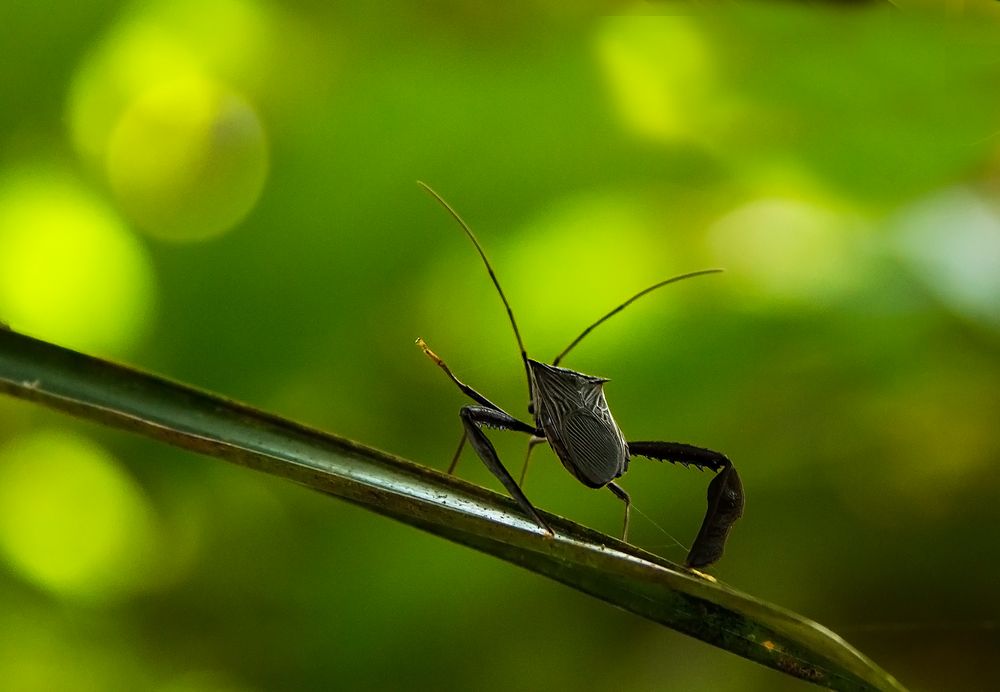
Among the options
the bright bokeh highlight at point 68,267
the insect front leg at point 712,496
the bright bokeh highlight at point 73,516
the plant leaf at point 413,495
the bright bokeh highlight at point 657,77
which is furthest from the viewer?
the bright bokeh highlight at point 657,77

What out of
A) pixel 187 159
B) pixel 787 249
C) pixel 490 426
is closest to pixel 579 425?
pixel 490 426

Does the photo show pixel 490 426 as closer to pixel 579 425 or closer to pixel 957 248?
pixel 579 425

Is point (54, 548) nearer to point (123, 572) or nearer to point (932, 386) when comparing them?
point (123, 572)

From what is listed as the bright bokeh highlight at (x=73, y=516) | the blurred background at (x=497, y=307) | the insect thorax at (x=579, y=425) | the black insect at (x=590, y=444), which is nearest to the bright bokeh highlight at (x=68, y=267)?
the blurred background at (x=497, y=307)

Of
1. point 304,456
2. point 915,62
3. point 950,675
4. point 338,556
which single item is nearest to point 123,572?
point 338,556

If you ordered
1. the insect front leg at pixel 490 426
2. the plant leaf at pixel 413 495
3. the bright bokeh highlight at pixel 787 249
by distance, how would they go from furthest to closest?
the bright bokeh highlight at pixel 787 249 → the insect front leg at pixel 490 426 → the plant leaf at pixel 413 495

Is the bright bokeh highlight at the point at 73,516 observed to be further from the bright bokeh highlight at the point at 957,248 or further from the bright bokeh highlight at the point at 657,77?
the bright bokeh highlight at the point at 957,248
